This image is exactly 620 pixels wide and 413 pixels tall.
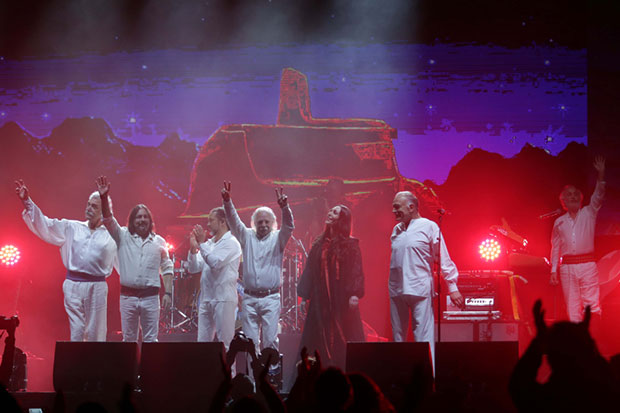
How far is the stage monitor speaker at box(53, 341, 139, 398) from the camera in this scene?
4.93 meters

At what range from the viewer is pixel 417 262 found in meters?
6.85

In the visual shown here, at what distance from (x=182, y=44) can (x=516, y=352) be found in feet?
23.0

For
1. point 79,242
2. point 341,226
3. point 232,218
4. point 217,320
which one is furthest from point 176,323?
point 341,226

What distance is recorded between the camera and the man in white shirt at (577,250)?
26.2 ft

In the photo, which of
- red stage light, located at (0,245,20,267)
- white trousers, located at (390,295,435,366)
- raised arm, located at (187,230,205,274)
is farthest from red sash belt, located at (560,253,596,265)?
red stage light, located at (0,245,20,267)

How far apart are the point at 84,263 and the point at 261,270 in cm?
215

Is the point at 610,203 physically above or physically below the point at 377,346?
above

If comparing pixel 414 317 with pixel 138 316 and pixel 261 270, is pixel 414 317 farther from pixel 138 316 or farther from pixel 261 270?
pixel 138 316

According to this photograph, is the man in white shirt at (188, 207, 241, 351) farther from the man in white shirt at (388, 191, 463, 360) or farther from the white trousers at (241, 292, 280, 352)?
the man in white shirt at (388, 191, 463, 360)

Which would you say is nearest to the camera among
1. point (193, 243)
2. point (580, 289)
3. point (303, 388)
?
point (303, 388)

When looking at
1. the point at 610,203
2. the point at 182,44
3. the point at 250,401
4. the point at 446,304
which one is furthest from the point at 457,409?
the point at 182,44

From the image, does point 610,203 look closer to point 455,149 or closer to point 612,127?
point 612,127

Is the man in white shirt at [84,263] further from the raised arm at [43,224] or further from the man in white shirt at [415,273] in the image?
the man in white shirt at [415,273]

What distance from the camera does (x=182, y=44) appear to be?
31.4ft
